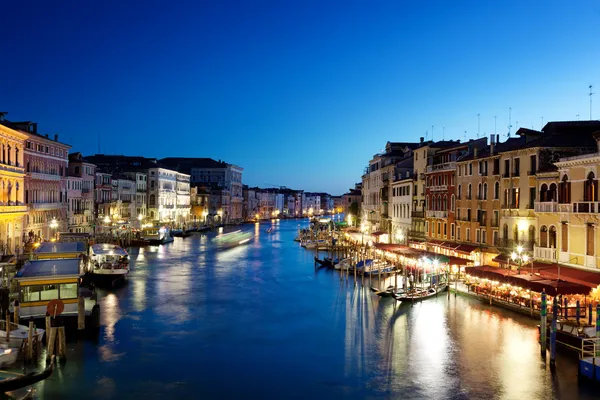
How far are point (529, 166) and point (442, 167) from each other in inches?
348

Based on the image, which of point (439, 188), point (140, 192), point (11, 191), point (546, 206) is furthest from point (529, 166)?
point (140, 192)

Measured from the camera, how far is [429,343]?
16.8 meters

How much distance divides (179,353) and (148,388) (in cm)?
270

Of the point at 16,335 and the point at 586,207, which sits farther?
the point at 586,207

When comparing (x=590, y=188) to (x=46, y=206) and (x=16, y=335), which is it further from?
(x=46, y=206)

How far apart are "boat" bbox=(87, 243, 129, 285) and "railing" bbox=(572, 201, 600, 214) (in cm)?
2016

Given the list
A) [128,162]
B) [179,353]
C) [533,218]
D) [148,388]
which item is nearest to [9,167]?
[179,353]

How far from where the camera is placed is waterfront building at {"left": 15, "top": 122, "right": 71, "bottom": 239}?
112ft

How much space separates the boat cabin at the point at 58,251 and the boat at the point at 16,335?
788 centimetres

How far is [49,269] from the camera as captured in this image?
17.9 m

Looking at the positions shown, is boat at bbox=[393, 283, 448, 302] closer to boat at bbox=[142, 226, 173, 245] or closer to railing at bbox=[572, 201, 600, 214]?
railing at bbox=[572, 201, 600, 214]

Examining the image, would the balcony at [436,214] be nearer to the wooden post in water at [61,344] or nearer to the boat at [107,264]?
the boat at [107,264]

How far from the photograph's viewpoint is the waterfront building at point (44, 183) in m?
34.2

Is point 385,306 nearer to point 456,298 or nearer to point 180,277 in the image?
point 456,298
